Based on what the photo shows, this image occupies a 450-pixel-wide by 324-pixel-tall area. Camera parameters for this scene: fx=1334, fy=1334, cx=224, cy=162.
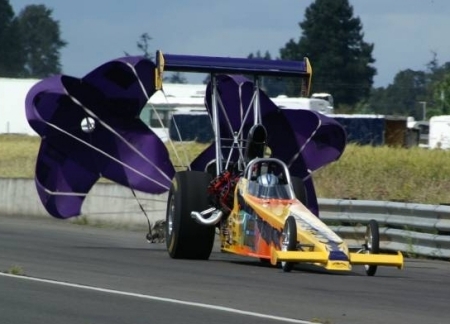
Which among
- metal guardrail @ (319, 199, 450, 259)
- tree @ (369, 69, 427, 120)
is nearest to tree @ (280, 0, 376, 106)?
tree @ (369, 69, 427, 120)

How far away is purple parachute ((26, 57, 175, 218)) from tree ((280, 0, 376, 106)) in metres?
97.4

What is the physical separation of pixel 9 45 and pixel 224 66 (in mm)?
94081

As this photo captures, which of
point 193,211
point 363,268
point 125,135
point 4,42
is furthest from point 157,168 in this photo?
point 4,42

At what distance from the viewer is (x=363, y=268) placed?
687 inches

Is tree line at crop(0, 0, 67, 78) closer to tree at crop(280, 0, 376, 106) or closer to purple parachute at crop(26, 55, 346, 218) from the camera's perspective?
tree at crop(280, 0, 376, 106)

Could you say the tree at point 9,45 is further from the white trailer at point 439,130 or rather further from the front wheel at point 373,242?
the front wheel at point 373,242

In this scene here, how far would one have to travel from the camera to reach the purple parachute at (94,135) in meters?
20.0

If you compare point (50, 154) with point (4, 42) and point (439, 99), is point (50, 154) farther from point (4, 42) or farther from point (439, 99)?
point (4, 42)

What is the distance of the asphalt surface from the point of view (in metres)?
12.1

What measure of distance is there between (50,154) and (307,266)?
15.5 ft

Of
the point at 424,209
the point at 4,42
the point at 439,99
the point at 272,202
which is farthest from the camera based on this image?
the point at 4,42

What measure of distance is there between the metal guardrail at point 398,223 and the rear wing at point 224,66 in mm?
Result: 2722

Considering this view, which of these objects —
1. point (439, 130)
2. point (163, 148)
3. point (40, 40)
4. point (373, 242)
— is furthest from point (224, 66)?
point (40, 40)

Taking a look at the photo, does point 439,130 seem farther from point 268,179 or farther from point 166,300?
point 166,300
